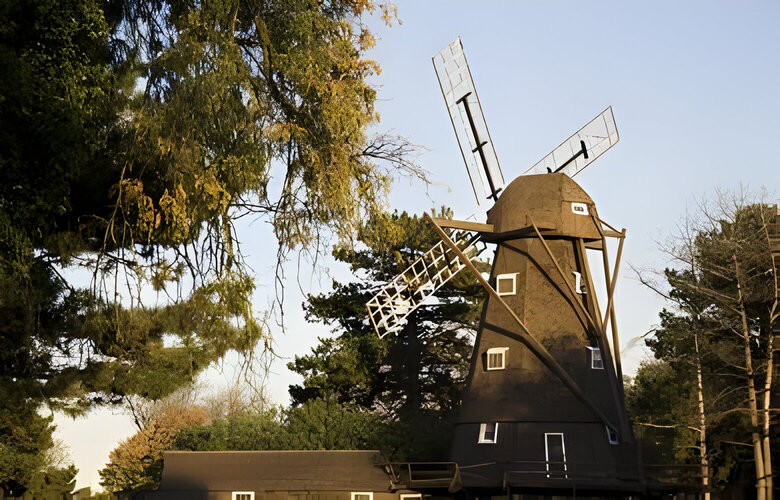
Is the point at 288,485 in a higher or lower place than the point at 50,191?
lower

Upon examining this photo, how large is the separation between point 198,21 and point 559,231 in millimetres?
16375

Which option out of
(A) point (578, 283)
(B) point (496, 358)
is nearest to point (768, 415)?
(A) point (578, 283)

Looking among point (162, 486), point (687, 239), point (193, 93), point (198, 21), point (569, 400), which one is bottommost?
point (162, 486)

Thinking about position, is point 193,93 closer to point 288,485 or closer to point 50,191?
point 50,191

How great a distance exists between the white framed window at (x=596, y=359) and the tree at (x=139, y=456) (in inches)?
1215

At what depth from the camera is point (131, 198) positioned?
30.2 ft

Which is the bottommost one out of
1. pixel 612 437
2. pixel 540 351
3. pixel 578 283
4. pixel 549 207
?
pixel 612 437

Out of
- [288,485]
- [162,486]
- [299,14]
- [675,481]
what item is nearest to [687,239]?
[675,481]

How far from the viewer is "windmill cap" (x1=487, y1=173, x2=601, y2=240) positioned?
79.8 feet

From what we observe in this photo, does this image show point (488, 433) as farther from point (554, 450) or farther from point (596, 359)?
point (596, 359)

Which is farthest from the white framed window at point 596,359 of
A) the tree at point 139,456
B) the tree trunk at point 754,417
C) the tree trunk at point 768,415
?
the tree at point 139,456

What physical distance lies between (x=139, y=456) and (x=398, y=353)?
20685 millimetres

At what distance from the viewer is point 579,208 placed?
24.7 meters

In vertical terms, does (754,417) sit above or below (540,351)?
below
